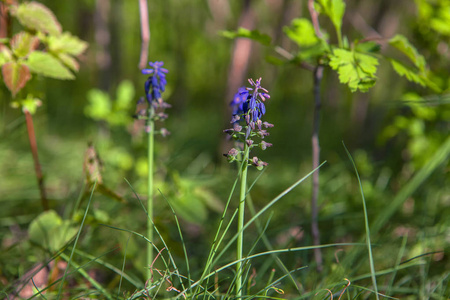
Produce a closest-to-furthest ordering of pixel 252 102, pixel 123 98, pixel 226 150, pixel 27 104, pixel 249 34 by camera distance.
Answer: pixel 252 102 < pixel 249 34 < pixel 27 104 < pixel 123 98 < pixel 226 150

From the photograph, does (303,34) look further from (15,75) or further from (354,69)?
(15,75)

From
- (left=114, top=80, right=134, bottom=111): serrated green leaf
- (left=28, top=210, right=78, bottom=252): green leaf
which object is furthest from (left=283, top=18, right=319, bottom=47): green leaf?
(left=114, top=80, right=134, bottom=111): serrated green leaf

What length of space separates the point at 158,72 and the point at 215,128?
10.1ft

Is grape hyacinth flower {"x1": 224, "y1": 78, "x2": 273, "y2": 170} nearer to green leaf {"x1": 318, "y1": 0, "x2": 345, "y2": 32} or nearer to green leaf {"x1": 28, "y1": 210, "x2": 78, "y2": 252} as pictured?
A: green leaf {"x1": 318, "y1": 0, "x2": 345, "y2": 32}

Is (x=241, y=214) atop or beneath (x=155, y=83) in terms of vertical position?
beneath

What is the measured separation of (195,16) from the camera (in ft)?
16.3

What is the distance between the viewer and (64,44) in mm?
1472

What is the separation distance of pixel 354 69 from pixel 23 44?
111 centimetres

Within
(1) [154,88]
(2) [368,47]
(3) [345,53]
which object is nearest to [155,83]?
(1) [154,88]

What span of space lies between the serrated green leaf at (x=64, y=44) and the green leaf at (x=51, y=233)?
631 mm

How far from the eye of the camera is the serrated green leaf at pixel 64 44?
1457 millimetres

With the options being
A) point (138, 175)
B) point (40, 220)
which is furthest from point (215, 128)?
point (40, 220)

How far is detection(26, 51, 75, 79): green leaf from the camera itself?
1.31 meters

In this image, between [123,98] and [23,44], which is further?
[123,98]
